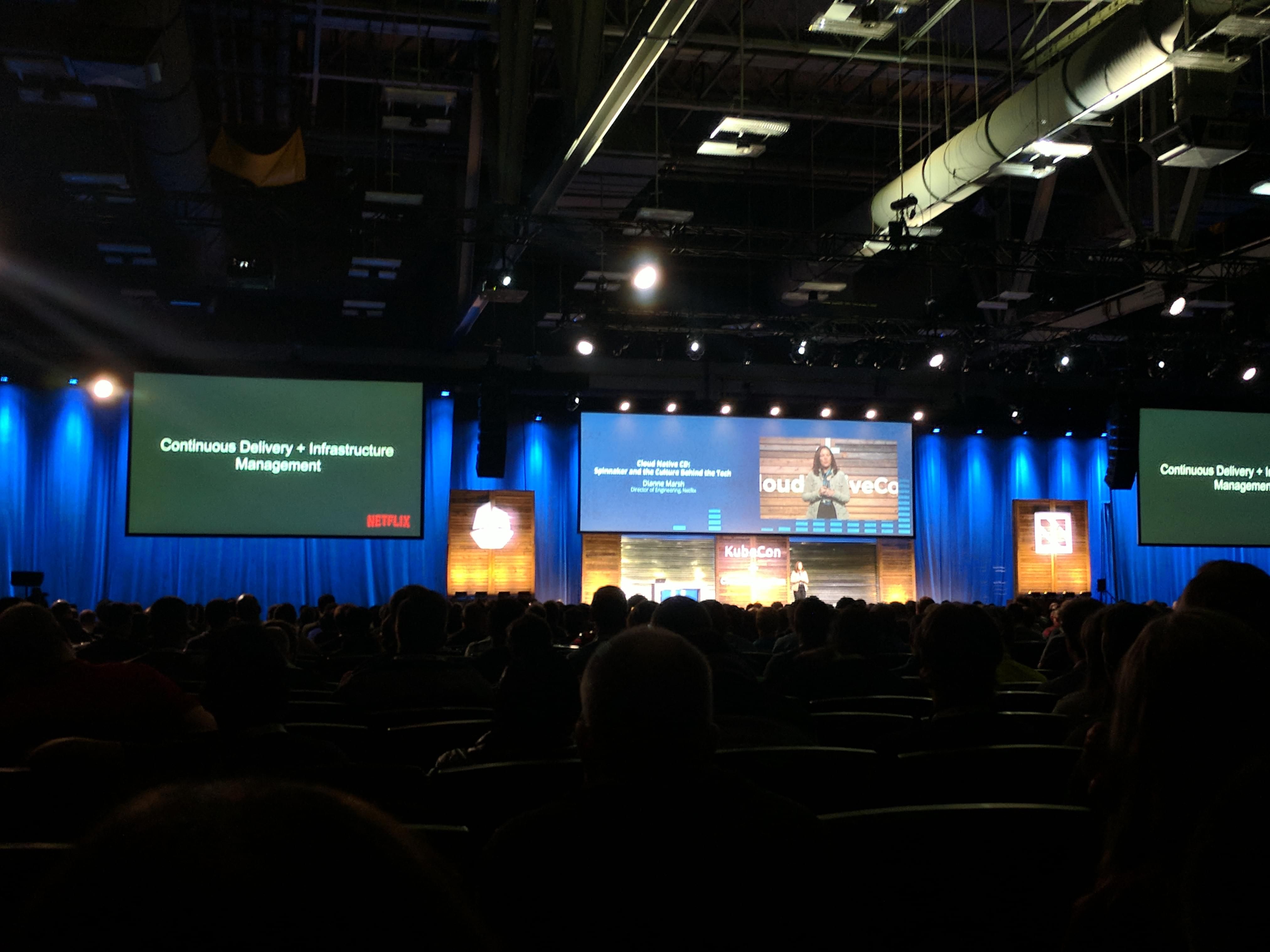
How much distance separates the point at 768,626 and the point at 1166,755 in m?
7.95

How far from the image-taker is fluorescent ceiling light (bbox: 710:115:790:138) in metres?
8.50

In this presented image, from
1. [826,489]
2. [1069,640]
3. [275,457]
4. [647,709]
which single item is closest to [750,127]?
[1069,640]

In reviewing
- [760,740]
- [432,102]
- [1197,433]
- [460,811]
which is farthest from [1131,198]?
[460,811]

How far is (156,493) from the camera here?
1298 cm

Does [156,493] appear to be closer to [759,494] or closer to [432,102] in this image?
[432,102]

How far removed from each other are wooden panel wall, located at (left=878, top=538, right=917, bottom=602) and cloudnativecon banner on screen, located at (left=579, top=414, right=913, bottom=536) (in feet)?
5.24

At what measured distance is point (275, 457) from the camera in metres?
13.3

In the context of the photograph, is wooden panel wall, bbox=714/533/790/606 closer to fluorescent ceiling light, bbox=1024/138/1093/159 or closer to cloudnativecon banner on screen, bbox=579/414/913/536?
cloudnativecon banner on screen, bbox=579/414/913/536

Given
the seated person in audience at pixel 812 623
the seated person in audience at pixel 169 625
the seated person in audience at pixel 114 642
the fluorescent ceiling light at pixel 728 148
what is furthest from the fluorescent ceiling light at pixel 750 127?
→ the seated person in audience at pixel 114 642

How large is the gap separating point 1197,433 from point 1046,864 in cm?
1615

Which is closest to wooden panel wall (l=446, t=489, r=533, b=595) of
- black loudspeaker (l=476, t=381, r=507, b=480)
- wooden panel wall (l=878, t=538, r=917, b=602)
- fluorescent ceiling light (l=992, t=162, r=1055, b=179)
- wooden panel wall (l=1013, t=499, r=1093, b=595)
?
black loudspeaker (l=476, t=381, r=507, b=480)

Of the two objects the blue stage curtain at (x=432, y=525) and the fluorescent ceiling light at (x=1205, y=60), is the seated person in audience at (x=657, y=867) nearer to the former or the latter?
the fluorescent ceiling light at (x=1205, y=60)

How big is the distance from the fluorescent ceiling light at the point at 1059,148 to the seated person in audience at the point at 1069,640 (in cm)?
409

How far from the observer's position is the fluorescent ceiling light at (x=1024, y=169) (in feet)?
29.3
